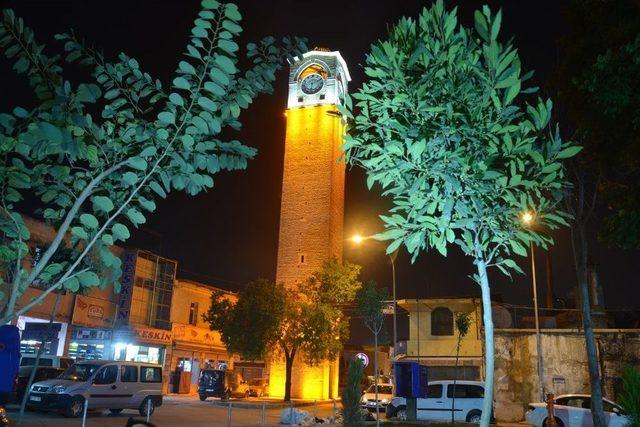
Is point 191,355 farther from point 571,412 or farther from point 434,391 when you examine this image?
point 571,412

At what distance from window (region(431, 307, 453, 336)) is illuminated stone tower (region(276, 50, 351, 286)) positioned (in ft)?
33.7

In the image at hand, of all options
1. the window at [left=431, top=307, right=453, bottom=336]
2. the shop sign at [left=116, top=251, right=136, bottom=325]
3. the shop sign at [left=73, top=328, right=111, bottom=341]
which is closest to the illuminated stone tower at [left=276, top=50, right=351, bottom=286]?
the window at [left=431, top=307, right=453, bottom=336]

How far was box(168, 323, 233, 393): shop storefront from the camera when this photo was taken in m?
34.9

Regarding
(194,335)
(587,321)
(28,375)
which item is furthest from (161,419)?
(194,335)

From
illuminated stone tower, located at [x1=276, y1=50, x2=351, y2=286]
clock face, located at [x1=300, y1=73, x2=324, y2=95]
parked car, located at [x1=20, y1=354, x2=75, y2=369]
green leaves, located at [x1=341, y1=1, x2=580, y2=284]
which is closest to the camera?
green leaves, located at [x1=341, y1=1, x2=580, y2=284]

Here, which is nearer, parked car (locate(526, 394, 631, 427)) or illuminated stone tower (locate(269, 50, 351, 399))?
parked car (locate(526, 394, 631, 427))

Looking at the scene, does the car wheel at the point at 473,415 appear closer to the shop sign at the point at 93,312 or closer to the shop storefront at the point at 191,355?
the shop sign at the point at 93,312

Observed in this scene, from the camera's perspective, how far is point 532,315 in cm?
3231

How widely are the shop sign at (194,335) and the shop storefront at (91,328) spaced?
5.86 metres

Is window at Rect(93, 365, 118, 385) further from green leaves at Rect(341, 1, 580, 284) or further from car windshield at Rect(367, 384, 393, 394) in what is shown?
green leaves at Rect(341, 1, 580, 284)

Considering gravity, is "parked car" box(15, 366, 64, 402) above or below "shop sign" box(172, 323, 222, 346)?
below

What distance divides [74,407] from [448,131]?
16157mm

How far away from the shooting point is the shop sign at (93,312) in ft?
93.1

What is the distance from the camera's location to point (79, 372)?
17.9 meters
